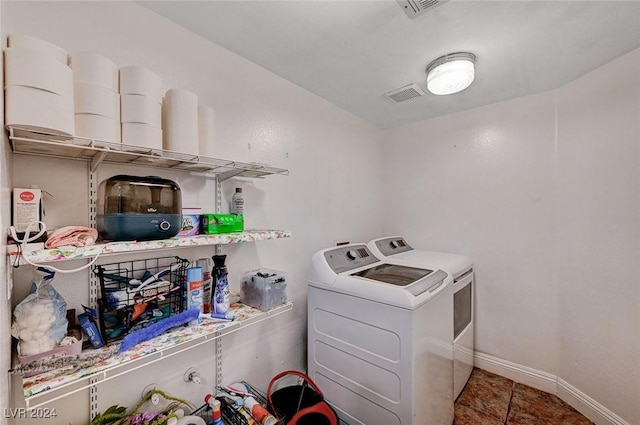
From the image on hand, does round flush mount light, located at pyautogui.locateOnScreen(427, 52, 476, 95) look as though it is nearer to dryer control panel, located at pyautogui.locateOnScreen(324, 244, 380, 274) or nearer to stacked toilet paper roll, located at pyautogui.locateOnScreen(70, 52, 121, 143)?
dryer control panel, located at pyautogui.locateOnScreen(324, 244, 380, 274)

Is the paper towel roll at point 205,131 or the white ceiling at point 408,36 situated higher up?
the white ceiling at point 408,36

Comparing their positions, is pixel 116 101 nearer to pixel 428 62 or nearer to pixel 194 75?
pixel 194 75

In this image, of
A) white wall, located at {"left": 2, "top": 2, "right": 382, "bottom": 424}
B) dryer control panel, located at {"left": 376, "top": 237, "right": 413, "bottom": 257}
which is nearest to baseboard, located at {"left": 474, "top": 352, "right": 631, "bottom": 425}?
dryer control panel, located at {"left": 376, "top": 237, "right": 413, "bottom": 257}

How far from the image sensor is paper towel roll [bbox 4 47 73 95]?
0.74 meters

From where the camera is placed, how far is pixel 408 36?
1.43m

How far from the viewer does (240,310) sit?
1.39m

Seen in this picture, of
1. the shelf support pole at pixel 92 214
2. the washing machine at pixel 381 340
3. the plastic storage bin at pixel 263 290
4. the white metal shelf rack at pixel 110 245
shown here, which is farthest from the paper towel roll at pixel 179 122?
the washing machine at pixel 381 340

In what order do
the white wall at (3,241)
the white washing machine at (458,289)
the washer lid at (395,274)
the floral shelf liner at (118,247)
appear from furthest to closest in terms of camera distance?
the white washing machine at (458,289) → the washer lid at (395,274) → the floral shelf liner at (118,247) → the white wall at (3,241)

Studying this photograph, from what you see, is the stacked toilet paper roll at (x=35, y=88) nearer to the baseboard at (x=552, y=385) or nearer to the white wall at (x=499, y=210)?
the white wall at (x=499, y=210)

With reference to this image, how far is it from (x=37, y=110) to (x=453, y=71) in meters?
1.86

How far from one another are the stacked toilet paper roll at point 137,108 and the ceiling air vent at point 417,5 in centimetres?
113

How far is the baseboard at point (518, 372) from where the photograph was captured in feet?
6.64

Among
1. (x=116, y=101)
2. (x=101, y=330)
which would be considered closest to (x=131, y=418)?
(x=101, y=330)

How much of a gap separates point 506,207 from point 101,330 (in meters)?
2.68
